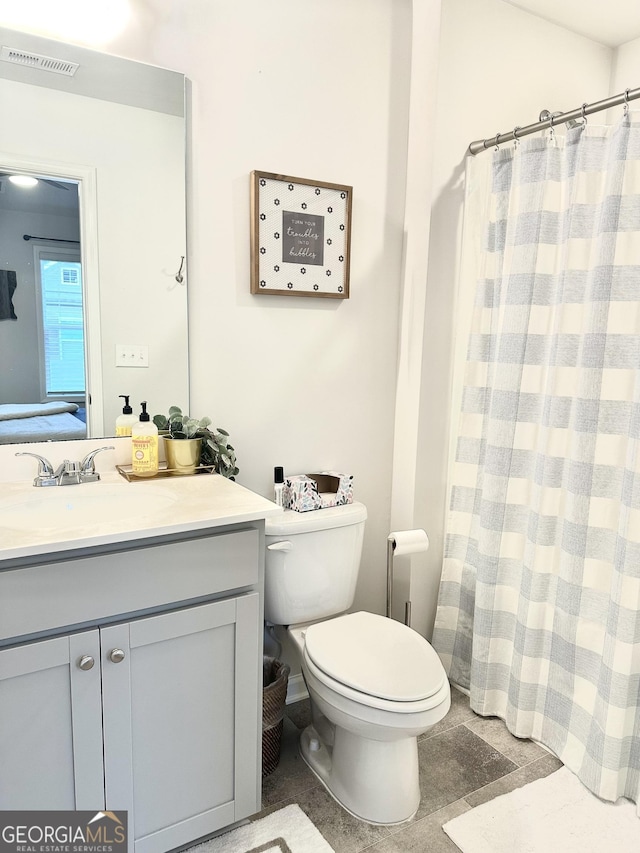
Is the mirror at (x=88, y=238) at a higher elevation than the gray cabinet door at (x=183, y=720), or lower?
higher

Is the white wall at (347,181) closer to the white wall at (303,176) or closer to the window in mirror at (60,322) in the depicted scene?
the white wall at (303,176)

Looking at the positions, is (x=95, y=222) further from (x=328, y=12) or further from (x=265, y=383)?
(x=328, y=12)

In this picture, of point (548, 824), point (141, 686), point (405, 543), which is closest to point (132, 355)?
point (141, 686)

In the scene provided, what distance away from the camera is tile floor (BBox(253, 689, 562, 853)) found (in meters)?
1.60

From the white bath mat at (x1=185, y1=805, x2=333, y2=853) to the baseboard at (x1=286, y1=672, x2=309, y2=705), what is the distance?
54cm

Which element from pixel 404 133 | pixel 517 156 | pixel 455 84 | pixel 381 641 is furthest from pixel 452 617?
pixel 455 84

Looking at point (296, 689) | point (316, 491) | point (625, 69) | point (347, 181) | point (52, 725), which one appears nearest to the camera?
point (52, 725)

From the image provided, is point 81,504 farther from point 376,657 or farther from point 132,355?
point 376,657

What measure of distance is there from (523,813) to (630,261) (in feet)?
5.23

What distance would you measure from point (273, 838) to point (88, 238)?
173cm

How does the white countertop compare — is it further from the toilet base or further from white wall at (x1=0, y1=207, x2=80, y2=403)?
the toilet base

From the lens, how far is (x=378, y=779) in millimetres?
1650

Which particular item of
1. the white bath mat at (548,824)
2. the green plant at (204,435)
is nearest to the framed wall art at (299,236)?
the green plant at (204,435)

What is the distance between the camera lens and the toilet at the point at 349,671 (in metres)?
1.54
